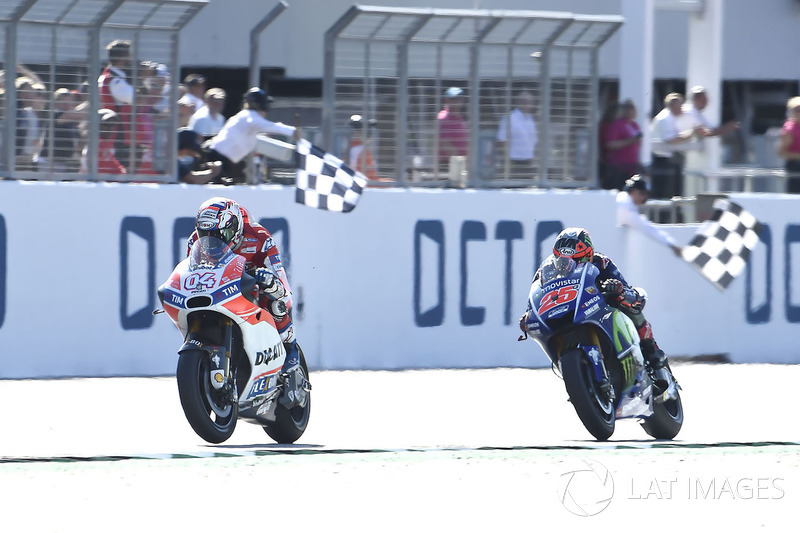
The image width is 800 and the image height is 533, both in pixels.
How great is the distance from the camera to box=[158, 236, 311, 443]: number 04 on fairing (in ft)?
27.0

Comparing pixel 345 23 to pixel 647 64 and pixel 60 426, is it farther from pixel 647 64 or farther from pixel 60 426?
pixel 60 426

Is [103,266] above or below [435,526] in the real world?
above

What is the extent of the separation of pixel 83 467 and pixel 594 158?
750cm

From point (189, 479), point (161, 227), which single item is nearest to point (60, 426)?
point (189, 479)

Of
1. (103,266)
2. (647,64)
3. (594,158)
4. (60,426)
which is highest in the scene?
(647,64)

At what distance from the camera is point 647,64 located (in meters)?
15.5

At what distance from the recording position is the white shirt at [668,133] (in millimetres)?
15781

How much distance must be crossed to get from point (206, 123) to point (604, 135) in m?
3.67

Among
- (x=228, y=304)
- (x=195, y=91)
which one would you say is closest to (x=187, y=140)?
(x=195, y=91)

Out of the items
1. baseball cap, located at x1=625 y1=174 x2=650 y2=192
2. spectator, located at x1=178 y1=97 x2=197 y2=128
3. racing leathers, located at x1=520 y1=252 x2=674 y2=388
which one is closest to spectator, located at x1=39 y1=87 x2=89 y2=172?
spectator, located at x1=178 y1=97 x2=197 y2=128

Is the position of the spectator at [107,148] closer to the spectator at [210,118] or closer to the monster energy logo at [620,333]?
the spectator at [210,118]

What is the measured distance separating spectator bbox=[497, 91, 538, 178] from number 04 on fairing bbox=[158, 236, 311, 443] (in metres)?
5.43

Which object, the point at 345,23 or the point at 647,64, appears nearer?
the point at 345,23

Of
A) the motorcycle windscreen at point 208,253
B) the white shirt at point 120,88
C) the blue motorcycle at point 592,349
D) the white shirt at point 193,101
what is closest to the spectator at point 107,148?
the white shirt at point 120,88
